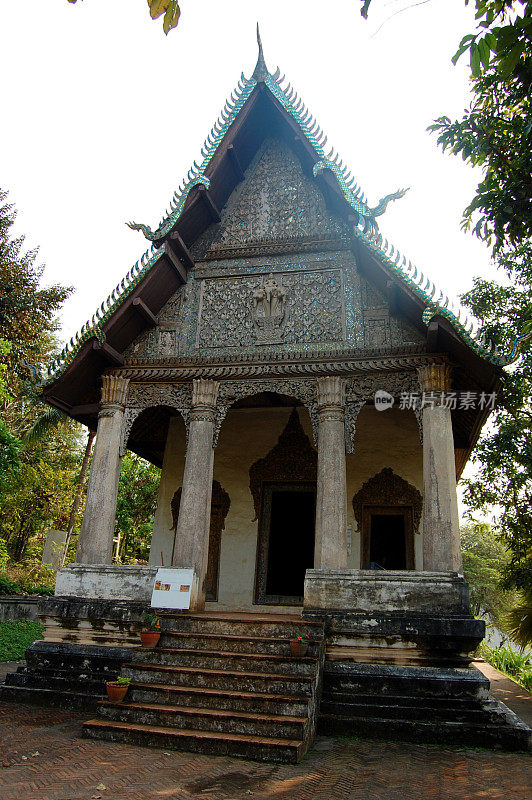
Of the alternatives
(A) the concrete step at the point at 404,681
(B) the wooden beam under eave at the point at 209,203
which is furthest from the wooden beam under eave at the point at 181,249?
(A) the concrete step at the point at 404,681

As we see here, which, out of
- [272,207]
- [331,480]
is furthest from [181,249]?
[331,480]

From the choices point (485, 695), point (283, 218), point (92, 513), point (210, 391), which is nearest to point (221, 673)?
point (485, 695)

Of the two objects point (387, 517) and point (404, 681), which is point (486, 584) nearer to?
point (387, 517)

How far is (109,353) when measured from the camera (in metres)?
9.53

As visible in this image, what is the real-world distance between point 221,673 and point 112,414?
15.6ft

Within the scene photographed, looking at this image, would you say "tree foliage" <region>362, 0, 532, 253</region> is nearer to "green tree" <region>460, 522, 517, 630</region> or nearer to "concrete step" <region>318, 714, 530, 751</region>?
"concrete step" <region>318, 714, 530, 751</region>

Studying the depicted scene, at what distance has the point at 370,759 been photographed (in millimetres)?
5590

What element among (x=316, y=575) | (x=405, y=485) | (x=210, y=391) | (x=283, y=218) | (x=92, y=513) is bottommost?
(x=316, y=575)

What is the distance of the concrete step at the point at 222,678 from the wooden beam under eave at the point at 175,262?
627cm

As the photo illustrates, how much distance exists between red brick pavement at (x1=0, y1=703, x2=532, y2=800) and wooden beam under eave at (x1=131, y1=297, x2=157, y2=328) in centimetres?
608

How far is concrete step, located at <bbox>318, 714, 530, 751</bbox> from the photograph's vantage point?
6102 millimetres

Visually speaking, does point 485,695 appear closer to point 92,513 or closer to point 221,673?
Result: point 221,673

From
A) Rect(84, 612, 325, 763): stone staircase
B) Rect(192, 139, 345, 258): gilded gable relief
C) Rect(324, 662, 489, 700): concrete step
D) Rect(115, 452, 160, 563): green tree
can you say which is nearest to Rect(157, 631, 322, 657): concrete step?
Rect(84, 612, 325, 763): stone staircase

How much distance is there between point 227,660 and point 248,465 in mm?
5292
